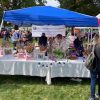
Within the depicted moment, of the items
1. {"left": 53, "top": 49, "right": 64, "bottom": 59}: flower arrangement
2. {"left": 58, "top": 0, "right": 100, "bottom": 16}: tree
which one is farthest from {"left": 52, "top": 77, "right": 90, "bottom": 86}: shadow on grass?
{"left": 58, "top": 0, "right": 100, "bottom": 16}: tree

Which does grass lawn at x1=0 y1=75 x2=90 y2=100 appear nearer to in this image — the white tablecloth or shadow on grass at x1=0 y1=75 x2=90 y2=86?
shadow on grass at x1=0 y1=75 x2=90 y2=86

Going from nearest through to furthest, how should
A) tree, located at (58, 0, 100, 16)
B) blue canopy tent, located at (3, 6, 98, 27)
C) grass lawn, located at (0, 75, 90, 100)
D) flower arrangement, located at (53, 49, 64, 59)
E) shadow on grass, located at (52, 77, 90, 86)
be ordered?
1. grass lawn, located at (0, 75, 90, 100)
2. blue canopy tent, located at (3, 6, 98, 27)
3. shadow on grass, located at (52, 77, 90, 86)
4. flower arrangement, located at (53, 49, 64, 59)
5. tree, located at (58, 0, 100, 16)

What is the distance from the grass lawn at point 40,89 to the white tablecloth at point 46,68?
315 mm

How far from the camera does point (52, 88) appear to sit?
9.54m

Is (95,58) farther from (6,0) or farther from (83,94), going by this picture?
(6,0)

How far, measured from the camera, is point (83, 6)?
5409cm

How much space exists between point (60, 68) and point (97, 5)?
45632 millimetres

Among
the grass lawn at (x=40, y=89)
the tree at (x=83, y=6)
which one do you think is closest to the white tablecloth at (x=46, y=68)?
the grass lawn at (x=40, y=89)

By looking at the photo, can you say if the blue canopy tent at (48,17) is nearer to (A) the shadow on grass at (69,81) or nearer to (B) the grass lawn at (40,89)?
(A) the shadow on grass at (69,81)

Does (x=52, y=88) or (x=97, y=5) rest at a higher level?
(x=97, y=5)

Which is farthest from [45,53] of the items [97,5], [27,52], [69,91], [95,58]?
[97,5]

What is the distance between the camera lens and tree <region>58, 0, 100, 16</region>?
5331cm

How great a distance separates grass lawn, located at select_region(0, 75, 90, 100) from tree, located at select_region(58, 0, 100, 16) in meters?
43.1

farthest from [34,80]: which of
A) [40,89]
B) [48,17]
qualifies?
[48,17]
